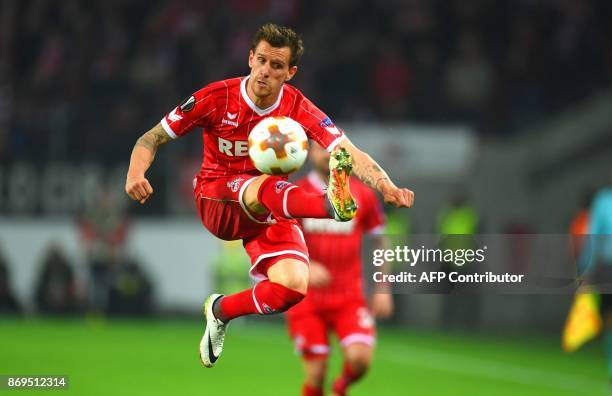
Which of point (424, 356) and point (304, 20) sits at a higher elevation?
point (304, 20)

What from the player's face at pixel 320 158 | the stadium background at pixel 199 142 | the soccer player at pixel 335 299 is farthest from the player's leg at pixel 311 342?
the stadium background at pixel 199 142

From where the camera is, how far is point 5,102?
672 inches

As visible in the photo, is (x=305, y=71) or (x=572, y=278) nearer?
(x=572, y=278)

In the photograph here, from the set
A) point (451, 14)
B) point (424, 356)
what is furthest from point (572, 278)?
point (451, 14)

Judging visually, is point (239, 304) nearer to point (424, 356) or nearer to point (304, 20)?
point (424, 356)

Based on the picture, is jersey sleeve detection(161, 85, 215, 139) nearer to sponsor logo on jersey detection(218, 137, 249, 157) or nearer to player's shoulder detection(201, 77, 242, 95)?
player's shoulder detection(201, 77, 242, 95)

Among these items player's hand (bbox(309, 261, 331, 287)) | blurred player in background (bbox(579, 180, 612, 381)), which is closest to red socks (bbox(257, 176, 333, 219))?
player's hand (bbox(309, 261, 331, 287))

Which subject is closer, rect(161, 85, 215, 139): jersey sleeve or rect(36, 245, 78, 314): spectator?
rect(161, 85, 215, 139): jersey sleeve

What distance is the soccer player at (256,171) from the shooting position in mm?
6484

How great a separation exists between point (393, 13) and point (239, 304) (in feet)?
41.7

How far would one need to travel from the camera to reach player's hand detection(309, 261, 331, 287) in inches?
339

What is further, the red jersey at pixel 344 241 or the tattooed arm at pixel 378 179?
the red jersey at pixel 344 241

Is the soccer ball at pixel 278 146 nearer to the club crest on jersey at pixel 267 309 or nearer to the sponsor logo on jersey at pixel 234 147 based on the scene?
the sponsor logo on jersey at pixel 234 147

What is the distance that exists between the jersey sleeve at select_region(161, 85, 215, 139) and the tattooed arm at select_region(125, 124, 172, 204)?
2.3 inches
